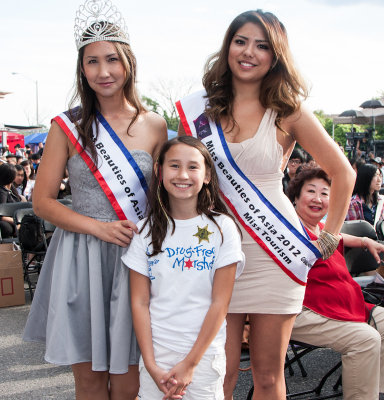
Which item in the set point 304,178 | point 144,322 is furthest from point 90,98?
point 304,178

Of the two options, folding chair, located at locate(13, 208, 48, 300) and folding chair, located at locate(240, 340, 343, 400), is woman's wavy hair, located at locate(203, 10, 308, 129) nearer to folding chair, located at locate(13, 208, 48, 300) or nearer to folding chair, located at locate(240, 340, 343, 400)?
folding chair, located at locate(240, 340, 343, 400)

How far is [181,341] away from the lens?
5.32ft

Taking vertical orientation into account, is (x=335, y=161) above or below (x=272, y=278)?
above

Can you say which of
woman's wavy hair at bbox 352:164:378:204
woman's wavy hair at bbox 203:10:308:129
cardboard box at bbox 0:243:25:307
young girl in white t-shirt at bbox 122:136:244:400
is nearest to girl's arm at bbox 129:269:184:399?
young girl in white t-shirt at bbox 122:136:244:400

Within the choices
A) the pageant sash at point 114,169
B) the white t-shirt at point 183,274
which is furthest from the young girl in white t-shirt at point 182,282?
the pageant sash at point 114,169

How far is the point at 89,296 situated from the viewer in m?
1.77

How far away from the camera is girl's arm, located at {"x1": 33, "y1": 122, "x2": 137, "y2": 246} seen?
171cm

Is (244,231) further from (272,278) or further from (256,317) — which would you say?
(256,317)

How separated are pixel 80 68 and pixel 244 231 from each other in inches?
33.2

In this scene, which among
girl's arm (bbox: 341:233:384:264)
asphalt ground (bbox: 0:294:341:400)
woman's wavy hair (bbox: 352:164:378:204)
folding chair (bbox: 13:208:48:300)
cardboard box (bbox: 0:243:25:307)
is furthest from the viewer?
folding chair (bbox: 13:208:48:300)

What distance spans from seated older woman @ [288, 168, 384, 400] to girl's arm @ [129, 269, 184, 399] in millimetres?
1019

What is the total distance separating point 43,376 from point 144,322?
187 cm

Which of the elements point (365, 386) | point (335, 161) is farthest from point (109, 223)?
point (365, 386)

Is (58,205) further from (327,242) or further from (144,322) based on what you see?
(327,242)
